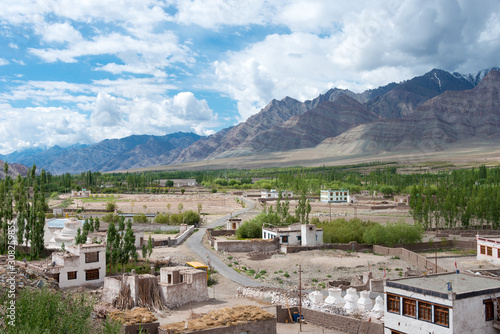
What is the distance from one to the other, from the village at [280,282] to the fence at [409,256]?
12cm

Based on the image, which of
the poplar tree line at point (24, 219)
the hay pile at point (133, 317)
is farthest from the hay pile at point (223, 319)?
the poplar tree line at point (24, 219)

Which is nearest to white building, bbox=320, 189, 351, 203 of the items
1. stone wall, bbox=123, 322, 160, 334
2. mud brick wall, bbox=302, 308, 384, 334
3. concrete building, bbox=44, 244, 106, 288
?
concrete building, bbox=44, 244, 106, 288

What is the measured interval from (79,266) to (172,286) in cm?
860

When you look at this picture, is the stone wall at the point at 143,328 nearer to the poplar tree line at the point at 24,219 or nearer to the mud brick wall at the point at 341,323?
the mud brick wall at the point at 341,323

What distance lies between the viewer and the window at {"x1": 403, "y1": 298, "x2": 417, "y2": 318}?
22.2m

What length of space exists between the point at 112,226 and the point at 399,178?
120755 mm

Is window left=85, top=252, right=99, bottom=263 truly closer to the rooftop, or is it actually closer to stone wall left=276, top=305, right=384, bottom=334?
stone wall left=276, top=305, right=384, bottom=334

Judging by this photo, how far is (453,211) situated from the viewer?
70500mm

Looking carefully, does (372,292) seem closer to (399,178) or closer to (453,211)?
(453,211)

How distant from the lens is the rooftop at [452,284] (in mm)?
21047

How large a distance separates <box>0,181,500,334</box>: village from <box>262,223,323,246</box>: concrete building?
0.12 m

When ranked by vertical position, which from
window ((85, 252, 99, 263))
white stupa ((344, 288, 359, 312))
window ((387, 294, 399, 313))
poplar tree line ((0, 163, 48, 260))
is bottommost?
white stupa ((344, 288, 359, 312))

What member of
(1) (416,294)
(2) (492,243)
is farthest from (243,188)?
(1) (416,294)

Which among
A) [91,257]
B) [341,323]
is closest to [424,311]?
[341,323]
